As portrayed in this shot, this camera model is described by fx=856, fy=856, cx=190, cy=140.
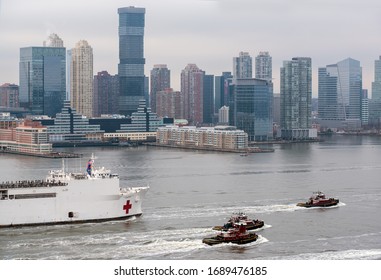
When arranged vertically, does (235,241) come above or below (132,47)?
below

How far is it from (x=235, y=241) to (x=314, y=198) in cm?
298

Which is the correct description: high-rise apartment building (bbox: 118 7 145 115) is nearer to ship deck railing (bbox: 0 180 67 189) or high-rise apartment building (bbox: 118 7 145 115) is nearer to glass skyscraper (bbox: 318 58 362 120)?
glass skyscraper (bbox: 318 58 362 120)

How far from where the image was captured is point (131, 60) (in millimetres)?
48625

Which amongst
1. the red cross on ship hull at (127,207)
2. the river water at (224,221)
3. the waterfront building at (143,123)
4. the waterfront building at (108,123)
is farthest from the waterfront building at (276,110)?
the red cross on ship hull at (127,207)

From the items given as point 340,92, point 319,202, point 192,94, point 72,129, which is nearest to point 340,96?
point 340,92

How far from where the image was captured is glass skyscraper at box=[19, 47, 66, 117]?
44594 millimetres

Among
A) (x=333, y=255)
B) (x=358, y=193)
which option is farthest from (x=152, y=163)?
(x=333, y=255)

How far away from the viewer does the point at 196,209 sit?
34.9 ft

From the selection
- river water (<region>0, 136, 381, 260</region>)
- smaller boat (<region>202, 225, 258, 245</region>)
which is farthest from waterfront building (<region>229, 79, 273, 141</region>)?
smaller boat (<region>202, 225, 258, 245</region>)

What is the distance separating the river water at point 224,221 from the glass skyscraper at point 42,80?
93.5 ft

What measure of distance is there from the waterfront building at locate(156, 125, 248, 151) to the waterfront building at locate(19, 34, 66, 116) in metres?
13.6

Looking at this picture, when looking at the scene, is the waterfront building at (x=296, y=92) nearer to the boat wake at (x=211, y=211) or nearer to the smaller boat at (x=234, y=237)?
the boat wake at (x=211, y=211)

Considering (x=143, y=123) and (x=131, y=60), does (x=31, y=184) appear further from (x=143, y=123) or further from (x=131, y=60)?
(x=131, y=60)

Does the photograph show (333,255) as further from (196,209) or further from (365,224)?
(196,209)
